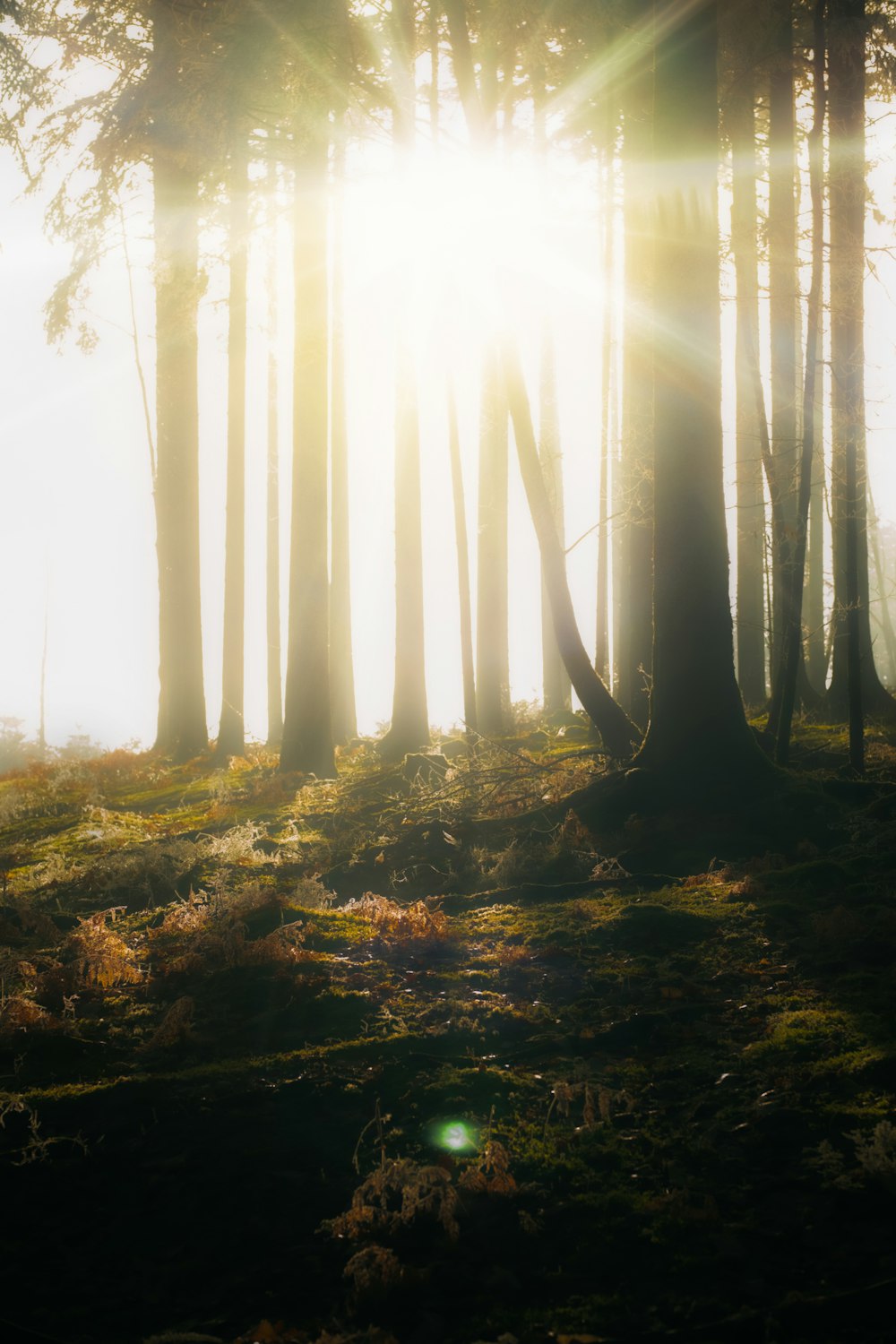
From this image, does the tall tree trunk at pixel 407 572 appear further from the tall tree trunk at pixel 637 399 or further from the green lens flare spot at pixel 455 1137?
the green lens flare spot at pixel 455 1137

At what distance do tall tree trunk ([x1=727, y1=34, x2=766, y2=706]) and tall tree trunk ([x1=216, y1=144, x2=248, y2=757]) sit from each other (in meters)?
8.58

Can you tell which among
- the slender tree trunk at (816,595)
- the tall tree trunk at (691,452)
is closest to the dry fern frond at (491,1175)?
the tall tree trunk at (691,452)

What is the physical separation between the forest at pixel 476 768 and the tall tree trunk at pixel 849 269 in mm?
77

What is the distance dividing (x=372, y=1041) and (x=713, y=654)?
16.8 feet

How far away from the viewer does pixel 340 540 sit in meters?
19.1

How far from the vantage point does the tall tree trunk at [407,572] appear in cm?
1554

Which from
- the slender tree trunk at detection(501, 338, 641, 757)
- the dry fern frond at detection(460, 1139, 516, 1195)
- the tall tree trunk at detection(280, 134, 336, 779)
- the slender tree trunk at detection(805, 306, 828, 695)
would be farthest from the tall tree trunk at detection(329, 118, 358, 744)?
the dry fern frond at detection(460, 1139, 516, 1195)

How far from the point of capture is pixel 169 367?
17375 millimetres

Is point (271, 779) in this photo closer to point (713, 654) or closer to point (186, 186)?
point (713, 654)

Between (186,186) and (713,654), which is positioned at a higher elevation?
(186,186)

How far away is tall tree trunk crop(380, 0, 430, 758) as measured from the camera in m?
15.5

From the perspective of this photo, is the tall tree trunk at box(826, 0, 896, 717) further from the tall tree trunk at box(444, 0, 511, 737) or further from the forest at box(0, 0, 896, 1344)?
the tall tree trunk at box(444, 0, 511, 737)

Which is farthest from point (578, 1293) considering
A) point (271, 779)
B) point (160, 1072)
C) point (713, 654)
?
point (271, 779)

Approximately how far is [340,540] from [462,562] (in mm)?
5015
